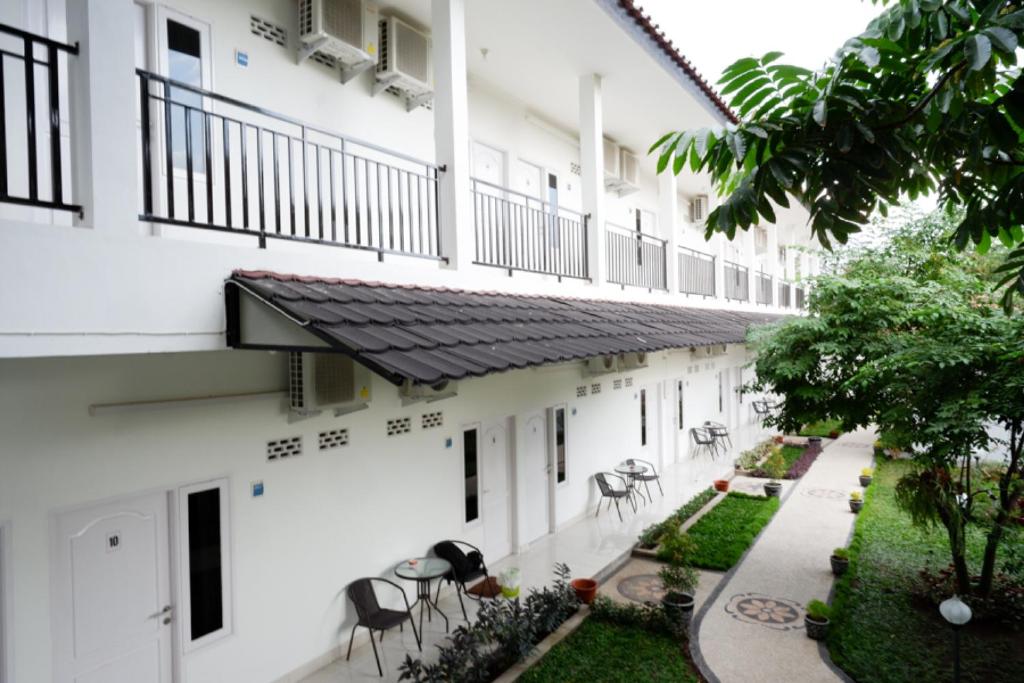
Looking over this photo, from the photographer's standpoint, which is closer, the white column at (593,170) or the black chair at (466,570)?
the black chair at (466,570)

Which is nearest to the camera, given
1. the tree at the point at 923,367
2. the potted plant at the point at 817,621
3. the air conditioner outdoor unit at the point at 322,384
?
the air conditioner outdoor unit at the point at 322,384

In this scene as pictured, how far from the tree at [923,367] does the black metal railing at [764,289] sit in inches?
525

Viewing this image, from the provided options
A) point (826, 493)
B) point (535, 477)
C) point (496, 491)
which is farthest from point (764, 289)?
point (496, 491)

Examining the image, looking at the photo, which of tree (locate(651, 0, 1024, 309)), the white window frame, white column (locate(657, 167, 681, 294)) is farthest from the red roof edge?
the white window frame

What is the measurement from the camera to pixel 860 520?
435 inches

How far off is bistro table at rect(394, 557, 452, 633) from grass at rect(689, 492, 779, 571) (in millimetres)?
4064

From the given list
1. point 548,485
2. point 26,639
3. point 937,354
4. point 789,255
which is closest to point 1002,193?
point 937,354

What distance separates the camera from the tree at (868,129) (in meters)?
2.53

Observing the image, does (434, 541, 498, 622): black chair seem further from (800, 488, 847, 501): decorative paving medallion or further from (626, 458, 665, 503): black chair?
(800, 488, 847, 501): decorative paving medallion

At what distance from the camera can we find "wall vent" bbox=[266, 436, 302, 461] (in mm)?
5785

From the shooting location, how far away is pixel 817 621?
265 inches

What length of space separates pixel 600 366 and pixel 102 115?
9.09 m

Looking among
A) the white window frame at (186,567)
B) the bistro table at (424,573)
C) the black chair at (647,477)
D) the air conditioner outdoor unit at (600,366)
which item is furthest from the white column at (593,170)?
the white window frame at (186,567)

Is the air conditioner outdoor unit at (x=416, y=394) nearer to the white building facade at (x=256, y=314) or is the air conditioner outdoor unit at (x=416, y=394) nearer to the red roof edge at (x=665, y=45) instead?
the white building facade at (x=256, y=314)
